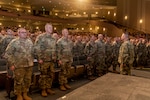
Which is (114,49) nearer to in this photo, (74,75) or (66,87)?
(74,75)

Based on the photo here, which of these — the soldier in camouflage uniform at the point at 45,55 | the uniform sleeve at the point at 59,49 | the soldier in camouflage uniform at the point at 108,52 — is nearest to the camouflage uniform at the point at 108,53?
the soldier in camouflage uniform at the point at 108,52

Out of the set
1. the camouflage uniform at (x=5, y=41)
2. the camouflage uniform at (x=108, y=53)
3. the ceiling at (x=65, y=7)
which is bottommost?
the camouflage uniform at (x=108, y=53)

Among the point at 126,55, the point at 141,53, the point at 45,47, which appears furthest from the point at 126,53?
the point at 141,53

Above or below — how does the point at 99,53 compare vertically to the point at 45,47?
below

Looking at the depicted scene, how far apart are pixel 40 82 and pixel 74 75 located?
1.80 metres

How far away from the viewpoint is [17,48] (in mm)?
4535

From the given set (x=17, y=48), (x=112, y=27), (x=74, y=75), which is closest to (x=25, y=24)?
(x=112, y=27)

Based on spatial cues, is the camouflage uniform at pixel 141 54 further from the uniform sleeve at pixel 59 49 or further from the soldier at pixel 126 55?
the uniform sleeve at pixel 59 49

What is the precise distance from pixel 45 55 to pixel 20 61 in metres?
0.76

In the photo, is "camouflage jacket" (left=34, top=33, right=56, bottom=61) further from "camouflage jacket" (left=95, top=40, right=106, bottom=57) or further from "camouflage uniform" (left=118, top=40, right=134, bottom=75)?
"camouflage jacket" (left=95, top=40, right=106, bottom=57)

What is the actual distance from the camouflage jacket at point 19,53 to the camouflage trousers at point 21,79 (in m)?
0.11

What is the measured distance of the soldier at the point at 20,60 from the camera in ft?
14.6

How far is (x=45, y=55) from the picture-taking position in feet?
16.8

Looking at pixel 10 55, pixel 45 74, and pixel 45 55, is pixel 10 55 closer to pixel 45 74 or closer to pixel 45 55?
pixel 45 55
